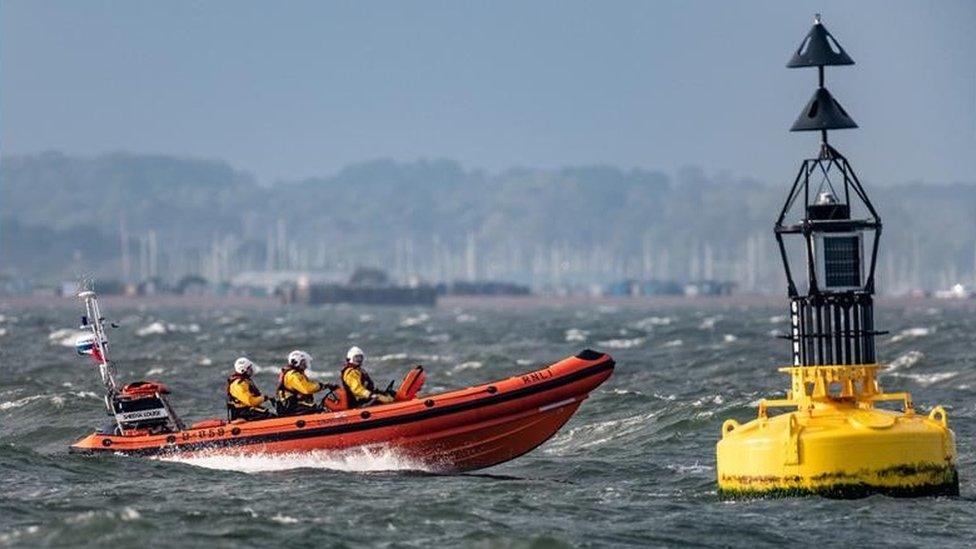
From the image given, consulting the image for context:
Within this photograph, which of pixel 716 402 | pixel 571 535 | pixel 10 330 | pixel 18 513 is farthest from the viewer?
pixel 10 330

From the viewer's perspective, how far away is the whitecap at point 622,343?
68.3m

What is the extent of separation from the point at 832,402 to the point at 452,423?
557cm

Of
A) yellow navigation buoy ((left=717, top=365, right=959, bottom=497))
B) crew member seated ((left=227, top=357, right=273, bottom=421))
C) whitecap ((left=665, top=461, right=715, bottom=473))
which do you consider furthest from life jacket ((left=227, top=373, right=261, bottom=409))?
yellow navigation buoy ((left=717, top=365, right=959, bottom=497))

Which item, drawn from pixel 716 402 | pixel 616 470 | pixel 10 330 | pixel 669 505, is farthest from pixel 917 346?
pixel 10 330

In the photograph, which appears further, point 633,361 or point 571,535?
point 633,361

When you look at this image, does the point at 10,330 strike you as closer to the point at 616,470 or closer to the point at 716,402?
the point at 716,402

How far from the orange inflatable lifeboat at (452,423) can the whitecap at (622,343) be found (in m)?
39.2

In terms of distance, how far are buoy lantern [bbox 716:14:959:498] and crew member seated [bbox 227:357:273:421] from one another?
679 cm

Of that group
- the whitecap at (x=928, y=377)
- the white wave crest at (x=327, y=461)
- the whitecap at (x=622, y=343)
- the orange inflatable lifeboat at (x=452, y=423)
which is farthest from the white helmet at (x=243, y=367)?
the whitecap at (x=622, y=343)

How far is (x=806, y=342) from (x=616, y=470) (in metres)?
5.04

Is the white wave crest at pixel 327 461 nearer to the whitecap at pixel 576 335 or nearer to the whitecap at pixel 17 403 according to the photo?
the whitecap at pixel 17 403

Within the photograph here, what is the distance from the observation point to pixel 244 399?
28750mm

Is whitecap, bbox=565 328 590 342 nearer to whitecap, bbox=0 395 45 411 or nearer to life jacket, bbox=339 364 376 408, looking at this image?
whitecap, bbox=0 395 45 411

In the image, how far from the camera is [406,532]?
2192cm
